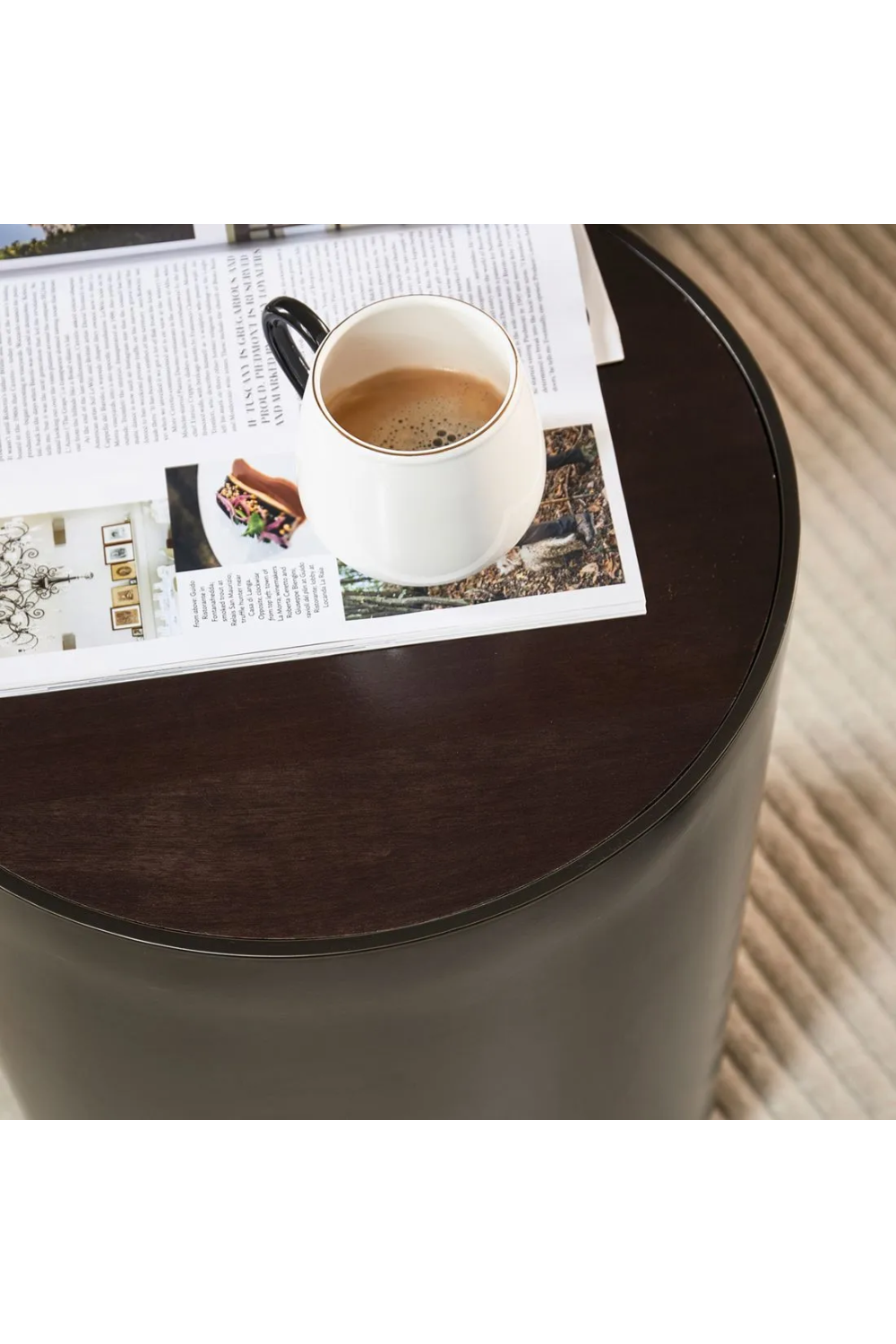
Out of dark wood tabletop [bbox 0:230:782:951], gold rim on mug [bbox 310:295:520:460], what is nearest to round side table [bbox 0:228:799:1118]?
dark wood tabletop [bbox 0:230:782:951]

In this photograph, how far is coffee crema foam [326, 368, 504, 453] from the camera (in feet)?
2.02

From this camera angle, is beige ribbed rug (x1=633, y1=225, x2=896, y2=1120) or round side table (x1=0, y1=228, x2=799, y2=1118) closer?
round side table (x1=0, y1=228, x2=799, y2=1118)

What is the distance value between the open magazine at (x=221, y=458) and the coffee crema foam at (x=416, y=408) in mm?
51

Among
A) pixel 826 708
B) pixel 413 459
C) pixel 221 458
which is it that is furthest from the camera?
pixel 826 708

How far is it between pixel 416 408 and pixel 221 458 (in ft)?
0.32

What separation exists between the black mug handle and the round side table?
0.41ft

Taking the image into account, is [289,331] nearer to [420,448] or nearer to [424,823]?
[420,448]

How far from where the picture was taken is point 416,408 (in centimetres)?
62

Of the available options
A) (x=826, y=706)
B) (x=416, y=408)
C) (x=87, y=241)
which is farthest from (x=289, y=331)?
(x=826, y=706)

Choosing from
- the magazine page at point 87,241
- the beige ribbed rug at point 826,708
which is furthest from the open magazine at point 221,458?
the beige ribbed rug at point 826,708

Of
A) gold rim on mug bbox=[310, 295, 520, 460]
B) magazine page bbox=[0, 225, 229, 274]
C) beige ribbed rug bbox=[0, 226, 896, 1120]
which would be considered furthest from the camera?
beige ribbed rug bbox=[0, 226, 896, 1120]

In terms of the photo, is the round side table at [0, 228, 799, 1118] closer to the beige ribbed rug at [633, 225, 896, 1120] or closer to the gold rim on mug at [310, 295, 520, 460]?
the gold rim on mug at [310, 295, 520, 460]

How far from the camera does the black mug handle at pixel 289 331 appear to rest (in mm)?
603

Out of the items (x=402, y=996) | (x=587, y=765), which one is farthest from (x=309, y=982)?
(x=587, y=765)
